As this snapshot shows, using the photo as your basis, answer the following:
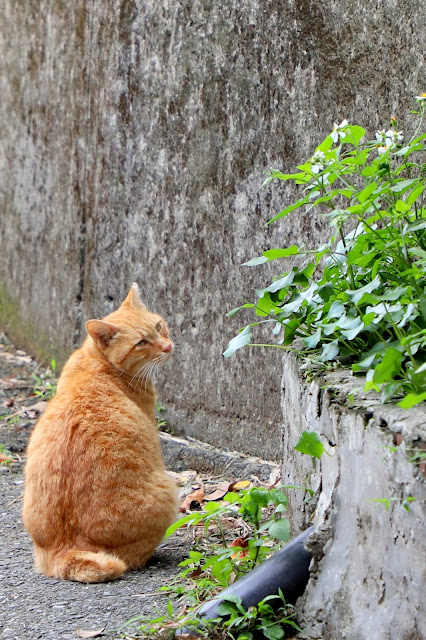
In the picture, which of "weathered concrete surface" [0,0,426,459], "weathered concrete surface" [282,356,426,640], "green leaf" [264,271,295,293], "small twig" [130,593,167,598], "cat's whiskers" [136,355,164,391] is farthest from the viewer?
"cat's whiskers" [136,355,164,391]

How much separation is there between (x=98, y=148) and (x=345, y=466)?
3.38 metres

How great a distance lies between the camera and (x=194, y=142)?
421 cm

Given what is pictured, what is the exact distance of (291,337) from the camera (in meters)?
2.82

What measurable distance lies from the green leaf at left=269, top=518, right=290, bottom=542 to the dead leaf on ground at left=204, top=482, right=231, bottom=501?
1.36 metres

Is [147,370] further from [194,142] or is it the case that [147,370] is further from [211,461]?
[194,142]

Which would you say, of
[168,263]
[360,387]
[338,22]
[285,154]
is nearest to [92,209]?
[168,263]

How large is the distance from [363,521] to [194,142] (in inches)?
104

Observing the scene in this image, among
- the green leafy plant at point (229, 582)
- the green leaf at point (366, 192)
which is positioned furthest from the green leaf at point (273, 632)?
the green leaf at point (366, 192)

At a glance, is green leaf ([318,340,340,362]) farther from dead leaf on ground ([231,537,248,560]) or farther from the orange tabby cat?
the orange tabby cat

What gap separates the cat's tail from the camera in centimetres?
294

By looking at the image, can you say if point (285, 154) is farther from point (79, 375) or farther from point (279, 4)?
point (79, 375)

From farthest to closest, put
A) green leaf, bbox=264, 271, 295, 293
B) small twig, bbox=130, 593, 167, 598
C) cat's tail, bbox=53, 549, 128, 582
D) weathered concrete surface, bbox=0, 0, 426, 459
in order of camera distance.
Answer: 1. weathered concrete surface, bbox=0, 0, 426, 459
2. cat's tail, bbox=53, 549, 128, 582
3. small twig, bbox=130, 593, 167, 598
4. green leaf, bbox=264, 271, 295, 293

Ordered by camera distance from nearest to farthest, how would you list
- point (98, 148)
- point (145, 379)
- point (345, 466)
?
point (345, 466), point (145, 379), point (98, 148)

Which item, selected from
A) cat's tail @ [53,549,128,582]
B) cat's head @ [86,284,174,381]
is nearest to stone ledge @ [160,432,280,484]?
cat's head @ [86,284,174,381]
